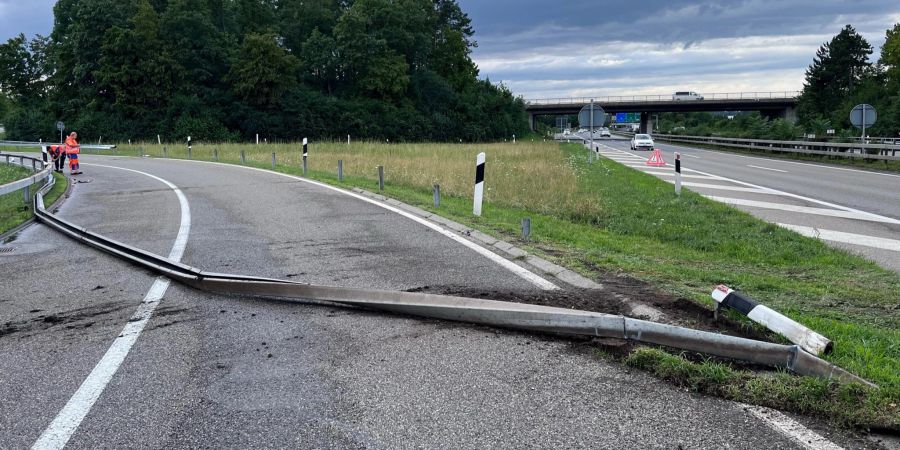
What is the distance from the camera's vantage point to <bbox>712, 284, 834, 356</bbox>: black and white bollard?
4.23 meters

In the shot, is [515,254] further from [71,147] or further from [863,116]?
[863,116]

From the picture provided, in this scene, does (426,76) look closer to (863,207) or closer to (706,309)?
(863,207)

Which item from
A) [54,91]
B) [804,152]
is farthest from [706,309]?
[54,91]

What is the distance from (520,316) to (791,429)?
2109mm

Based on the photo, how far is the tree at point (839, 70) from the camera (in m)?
90.3

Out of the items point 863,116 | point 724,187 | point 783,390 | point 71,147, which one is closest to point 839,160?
point 863,116

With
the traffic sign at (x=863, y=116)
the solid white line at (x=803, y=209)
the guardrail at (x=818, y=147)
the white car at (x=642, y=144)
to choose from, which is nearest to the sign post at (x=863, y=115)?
the traffic sign at (x=863, y=116)

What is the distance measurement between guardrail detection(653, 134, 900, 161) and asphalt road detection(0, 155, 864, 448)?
24600mm

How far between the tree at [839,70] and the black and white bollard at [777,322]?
96.3 meters

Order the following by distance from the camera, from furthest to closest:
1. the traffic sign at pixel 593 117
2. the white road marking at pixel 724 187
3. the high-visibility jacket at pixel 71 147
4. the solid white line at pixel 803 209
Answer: the traffic sign at pixel 593 117, the high-visibility jacket at pixel 71 147, the white road marking at pixel 724 187, the solid white line at pixel 803 209

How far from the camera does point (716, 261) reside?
326 inches

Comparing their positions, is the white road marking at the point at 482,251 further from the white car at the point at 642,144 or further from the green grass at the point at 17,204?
the white car at the point at 642,144

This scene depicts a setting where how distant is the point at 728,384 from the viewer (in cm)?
388

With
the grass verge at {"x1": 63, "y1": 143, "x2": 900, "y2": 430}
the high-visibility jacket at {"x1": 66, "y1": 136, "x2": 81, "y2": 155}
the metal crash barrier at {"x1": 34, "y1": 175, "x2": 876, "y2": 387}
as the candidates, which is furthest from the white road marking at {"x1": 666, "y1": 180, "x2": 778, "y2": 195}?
the high-visibility jacket at {"x1": 66, "y1": 136, "x2": 81, "y2": 155}
